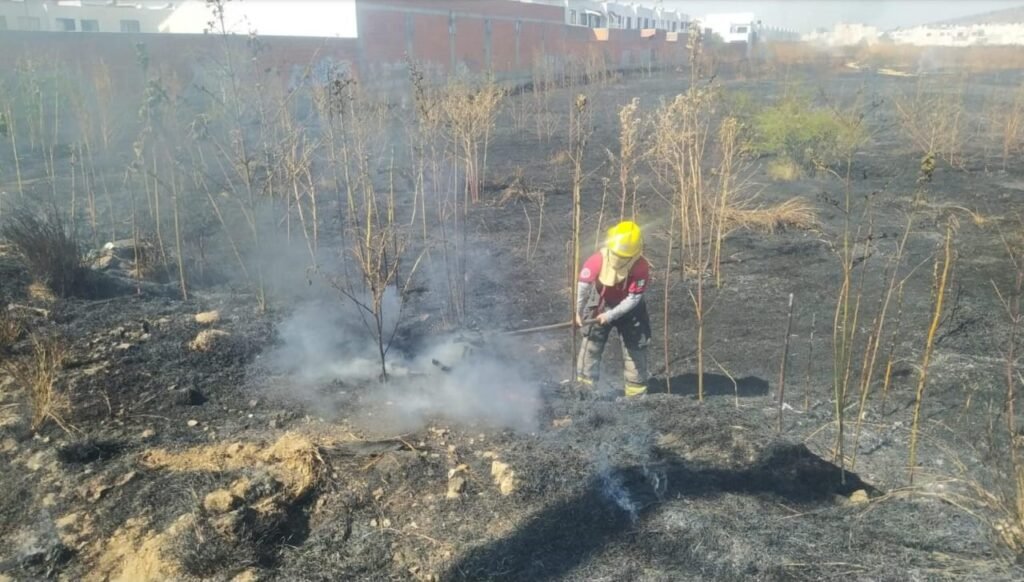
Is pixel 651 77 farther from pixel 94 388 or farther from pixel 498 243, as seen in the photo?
pixel 94 388

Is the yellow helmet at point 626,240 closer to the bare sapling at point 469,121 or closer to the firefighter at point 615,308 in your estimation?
Result: the firefighter at point 615,308

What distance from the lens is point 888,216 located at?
10633mm

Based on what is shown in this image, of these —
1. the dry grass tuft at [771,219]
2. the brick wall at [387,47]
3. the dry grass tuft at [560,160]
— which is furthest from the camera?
the brick wall at [387,47]

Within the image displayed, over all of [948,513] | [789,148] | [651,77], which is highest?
[651,77]

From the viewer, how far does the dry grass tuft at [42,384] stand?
13.8 ft

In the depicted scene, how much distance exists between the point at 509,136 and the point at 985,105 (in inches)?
611

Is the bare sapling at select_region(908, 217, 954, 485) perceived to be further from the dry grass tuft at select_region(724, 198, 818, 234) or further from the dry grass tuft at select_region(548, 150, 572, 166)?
the dry grass tuft at select_region(548, 150, 572, 166)

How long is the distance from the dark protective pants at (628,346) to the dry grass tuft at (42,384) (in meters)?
3.63

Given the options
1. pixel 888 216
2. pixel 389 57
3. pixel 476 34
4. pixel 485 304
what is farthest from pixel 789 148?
pixel 476 34

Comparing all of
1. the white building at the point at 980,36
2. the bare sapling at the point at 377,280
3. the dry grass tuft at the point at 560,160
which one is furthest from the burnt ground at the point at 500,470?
the white building at the point at 980,36

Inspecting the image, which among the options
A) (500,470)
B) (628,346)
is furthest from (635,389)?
(500,470)

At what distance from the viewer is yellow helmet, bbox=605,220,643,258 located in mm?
4602

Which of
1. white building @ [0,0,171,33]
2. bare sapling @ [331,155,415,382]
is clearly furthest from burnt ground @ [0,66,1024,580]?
white building @ [0,0,171,33]

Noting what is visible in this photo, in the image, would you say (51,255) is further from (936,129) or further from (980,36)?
(980,36)
